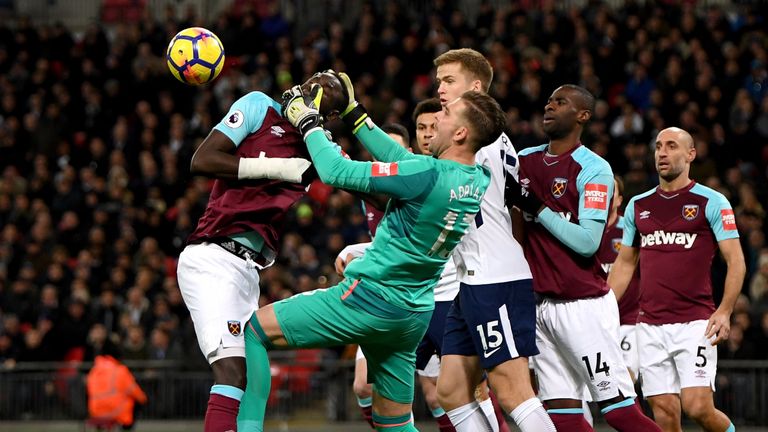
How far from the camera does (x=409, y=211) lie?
6379mm

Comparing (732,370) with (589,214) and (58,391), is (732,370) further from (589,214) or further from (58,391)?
(58,391)

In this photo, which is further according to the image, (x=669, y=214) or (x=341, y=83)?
(x=669, y=214)

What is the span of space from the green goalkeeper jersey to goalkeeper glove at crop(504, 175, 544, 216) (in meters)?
0.85

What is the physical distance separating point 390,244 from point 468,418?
163cm

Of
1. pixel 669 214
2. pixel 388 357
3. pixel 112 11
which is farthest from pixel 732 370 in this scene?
Answer: pixel 112 11

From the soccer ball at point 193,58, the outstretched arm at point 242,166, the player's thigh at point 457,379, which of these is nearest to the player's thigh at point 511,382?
the player's thigh at point 457,379

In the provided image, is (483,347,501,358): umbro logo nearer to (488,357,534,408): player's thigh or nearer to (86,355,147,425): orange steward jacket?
(488,357,534,408): player's thigh

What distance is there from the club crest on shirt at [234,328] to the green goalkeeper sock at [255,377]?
224 millimetres

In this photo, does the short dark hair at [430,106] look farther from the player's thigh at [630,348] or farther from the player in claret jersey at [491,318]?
the player's thigh at [630,348]

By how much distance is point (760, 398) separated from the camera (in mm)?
14086

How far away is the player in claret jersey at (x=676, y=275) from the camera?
29.7 ft

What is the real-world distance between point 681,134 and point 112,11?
65.2 ft

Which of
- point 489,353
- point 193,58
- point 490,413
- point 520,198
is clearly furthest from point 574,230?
point 193,58

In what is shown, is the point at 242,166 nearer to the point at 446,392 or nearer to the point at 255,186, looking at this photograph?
the point at 255,186
